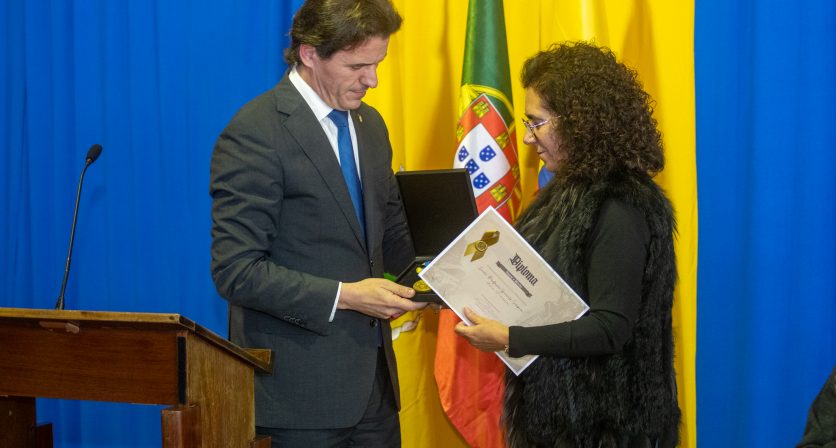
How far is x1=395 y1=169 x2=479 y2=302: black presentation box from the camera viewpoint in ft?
7.23

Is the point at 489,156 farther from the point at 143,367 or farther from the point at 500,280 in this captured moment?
the point at 143,367

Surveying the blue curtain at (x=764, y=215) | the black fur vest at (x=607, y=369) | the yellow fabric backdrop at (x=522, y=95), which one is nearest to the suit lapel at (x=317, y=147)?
the black fur vest at (x=607, y=369)

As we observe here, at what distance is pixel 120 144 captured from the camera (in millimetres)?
4074

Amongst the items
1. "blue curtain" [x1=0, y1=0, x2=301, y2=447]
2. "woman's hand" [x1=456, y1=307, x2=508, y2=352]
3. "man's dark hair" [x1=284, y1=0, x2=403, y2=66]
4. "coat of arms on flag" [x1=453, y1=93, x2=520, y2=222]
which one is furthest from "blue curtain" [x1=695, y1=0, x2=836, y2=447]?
"blue curtain" [x1=0, y1=0, x2=301, y2=447]

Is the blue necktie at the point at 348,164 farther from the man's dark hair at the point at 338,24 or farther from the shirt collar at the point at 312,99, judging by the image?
the man's dark hair at the point at 338,24

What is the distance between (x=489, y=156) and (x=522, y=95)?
43 centimetres

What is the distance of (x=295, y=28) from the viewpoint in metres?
2.15

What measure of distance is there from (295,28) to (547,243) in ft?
2.77

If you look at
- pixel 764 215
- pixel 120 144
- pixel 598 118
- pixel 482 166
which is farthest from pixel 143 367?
pixel 120 144

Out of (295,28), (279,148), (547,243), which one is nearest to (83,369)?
(279,148)

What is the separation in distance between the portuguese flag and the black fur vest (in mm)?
978

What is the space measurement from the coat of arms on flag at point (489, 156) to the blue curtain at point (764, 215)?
745 mm

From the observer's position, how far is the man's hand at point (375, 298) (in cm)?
198

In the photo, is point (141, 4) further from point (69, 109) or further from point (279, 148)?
point (279, 148)
